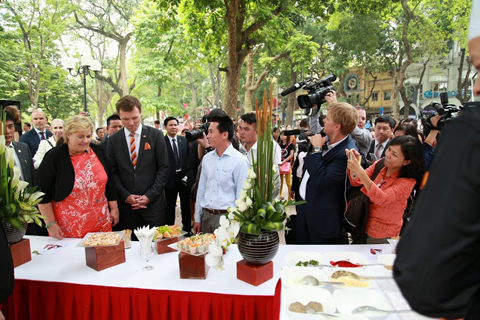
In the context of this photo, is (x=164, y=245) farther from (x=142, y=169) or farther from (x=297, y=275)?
(x=142, y=169)

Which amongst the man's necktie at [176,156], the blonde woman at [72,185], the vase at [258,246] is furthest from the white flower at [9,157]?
the man's necktie at [176,156]

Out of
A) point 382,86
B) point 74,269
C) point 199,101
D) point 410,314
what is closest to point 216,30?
point 74,269

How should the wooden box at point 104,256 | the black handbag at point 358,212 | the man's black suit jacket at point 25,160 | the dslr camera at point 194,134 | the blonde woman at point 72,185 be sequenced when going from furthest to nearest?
the dslr camera at point 194,134 < the man's black suit jacket at point 25,160 < the blonde woman at point 72,185 < the black handbag at point 358,212 < the wooden box at point 104,256

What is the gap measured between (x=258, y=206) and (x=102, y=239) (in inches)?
42.7

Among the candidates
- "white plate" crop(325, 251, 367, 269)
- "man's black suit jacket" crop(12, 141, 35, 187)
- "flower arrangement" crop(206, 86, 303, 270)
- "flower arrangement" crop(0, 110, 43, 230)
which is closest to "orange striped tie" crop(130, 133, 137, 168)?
"flower arrangement" crop(0, 110, 43, 230)

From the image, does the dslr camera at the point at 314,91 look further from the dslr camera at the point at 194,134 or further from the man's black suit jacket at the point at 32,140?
the man's black suit jacket at the point at 32,140

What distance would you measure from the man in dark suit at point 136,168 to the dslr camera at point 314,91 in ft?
4.66

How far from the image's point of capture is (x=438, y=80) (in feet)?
88.3

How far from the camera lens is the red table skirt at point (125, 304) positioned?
5.34 feet

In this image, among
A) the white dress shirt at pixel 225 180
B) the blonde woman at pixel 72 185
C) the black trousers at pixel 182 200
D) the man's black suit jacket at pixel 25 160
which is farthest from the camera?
the black trousers at pixel 182 200

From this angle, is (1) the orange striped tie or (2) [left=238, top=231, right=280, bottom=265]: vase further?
(1) the orange striped tie

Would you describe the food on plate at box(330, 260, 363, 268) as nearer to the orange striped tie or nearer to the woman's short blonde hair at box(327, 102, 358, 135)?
the woman's short blonde hair at box(327, 102, 358, 135)

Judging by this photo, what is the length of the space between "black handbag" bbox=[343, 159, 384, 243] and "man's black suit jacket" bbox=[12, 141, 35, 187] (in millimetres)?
3128

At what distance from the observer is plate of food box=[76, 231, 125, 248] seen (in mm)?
1908
